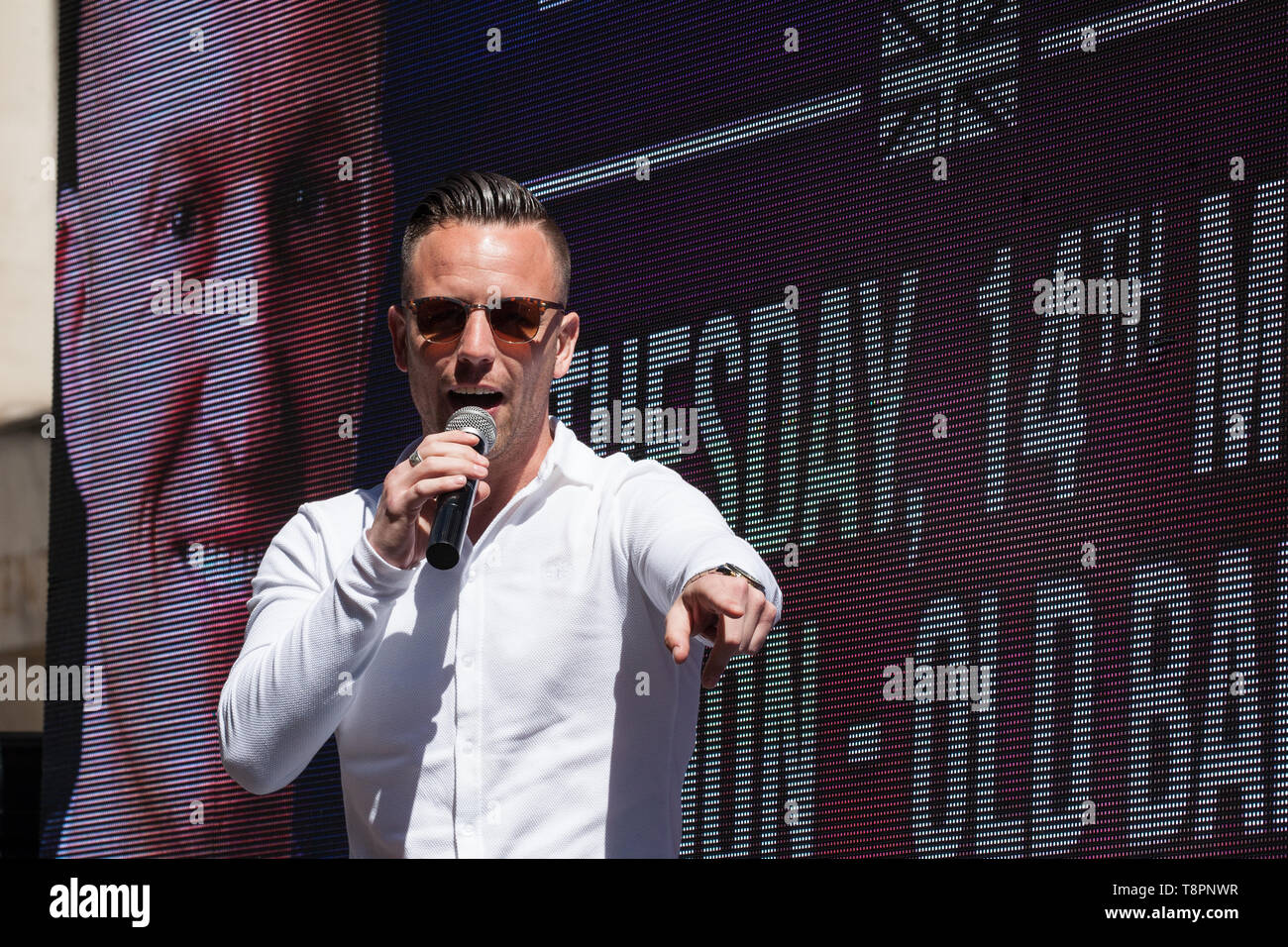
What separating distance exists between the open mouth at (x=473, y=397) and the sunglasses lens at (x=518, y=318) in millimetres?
78

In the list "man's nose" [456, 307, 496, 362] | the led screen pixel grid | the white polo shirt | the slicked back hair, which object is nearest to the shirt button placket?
the white polo shirt

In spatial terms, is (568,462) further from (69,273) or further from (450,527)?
(69,273)

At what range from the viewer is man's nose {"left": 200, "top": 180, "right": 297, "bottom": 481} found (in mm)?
3729

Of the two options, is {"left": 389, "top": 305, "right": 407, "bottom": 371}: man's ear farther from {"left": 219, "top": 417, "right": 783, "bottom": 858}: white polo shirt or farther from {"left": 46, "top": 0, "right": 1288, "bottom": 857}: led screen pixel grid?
{"left": 46, "top": 0, "right": 1288, "bottom": 857}: led screen pixel grid

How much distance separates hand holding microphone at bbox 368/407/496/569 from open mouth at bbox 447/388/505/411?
16cm

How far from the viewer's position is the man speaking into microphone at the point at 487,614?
189cm

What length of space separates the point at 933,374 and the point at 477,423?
1176 mm

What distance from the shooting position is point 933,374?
9.62 feet

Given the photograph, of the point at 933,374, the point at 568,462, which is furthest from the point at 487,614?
the point at 933,374

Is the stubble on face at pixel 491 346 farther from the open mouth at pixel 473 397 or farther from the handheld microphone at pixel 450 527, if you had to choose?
the handheld microphone at pixel 450 527

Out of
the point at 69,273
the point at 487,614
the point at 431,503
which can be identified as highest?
the point at 69,273

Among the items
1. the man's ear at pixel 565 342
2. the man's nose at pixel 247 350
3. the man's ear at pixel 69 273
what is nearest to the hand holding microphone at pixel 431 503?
the man's ear at pixel 565 342
